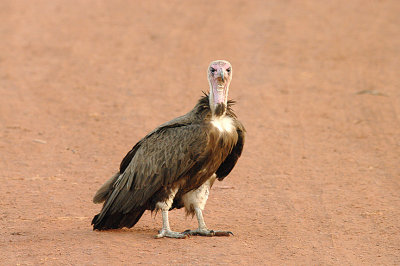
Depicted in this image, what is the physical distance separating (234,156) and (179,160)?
67cm

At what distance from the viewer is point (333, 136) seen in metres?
12.5

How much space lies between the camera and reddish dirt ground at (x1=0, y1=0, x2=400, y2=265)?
24.9 feet

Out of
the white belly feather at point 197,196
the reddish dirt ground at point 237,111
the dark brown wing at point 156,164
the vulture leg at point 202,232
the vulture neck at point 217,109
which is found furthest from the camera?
the white belly feather at point 197,196

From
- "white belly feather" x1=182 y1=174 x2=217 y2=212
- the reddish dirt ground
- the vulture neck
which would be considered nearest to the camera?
the vulture neck

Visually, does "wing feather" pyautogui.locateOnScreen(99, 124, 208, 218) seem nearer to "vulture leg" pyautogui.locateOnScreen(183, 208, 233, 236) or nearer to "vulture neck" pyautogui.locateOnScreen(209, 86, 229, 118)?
"vulture neck" pyautogui.locateOnScreen(209, 86, 229, 118)

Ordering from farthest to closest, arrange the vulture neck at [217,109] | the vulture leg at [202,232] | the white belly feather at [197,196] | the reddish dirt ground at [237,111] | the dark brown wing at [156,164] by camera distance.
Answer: the white belly feather at [197,196] → the vulture leg at [202,232] → the reddish dirt ground at [237,111] → the vulture neck at [217,109] → the dark brown wing at [156,164]

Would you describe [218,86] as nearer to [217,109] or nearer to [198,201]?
[217,109]

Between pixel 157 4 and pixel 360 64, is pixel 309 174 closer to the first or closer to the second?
pixel 360 64

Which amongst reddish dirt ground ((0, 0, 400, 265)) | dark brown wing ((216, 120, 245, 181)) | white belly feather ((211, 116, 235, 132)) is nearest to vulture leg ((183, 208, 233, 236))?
reddish dirt ground ((0, 0, 400, 265))

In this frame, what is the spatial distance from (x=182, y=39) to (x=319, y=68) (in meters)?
3.92

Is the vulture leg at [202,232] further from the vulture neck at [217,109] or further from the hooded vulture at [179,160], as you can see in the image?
the vulture neck at [217,109]

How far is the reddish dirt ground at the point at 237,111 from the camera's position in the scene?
759cm

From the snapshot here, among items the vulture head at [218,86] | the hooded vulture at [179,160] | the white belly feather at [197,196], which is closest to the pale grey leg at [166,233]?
the hooded vulture at [179,160]

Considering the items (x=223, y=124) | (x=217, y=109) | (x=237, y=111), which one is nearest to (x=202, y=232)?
(x=223, y=124)
